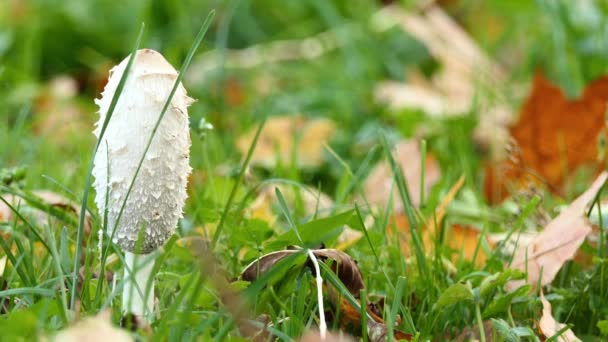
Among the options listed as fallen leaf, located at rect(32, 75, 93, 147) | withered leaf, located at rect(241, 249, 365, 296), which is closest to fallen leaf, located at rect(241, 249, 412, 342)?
withered leaf, located at rect(241, 249, 365, 296)

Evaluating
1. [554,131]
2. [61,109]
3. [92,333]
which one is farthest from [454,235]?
[61,109]

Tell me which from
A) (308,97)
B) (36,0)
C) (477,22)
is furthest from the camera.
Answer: (477,22)

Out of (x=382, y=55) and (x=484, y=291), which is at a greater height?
(x=382, y=55)

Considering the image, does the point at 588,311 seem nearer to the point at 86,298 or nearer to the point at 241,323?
the point at 241,323

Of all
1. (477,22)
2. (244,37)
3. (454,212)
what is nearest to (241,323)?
(454,212)

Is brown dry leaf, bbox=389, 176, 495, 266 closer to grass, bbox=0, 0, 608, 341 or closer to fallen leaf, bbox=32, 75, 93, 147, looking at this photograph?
grass, bbox=0, 0, 608, 341

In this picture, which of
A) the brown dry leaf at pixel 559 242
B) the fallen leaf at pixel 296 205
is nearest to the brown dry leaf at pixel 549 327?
the brown dry leaf at pixel 559 242
